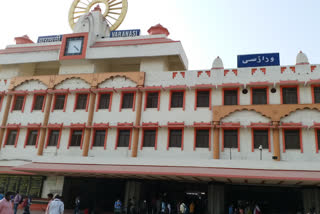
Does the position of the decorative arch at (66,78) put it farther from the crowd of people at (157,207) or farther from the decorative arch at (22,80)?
the crowd of people at (157,207)

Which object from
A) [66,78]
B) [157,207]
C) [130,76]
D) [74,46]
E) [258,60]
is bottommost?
[157,207]

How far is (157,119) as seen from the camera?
23422 mm

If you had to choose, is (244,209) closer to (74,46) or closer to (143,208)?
(143,208)

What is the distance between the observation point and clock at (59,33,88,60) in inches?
1063

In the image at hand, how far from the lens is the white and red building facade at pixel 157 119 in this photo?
20.1 m

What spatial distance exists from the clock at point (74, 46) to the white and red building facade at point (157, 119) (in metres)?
0.49

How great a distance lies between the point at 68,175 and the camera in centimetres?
2356

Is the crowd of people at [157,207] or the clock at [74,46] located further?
the clock at [74,46]

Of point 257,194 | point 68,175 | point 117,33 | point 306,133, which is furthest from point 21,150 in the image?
point 306,133

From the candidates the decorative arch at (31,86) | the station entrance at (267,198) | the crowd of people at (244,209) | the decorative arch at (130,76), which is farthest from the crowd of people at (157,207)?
the decorative arch at (31,86)

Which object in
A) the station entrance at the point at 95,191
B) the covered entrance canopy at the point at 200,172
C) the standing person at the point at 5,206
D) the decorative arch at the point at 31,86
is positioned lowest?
the standing person at the point at 5,206

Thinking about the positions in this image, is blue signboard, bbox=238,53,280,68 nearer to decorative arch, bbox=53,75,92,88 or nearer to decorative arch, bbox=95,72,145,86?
decorative arch, bbox=95,72,145,86

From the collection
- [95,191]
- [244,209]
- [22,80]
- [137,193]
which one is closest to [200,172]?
[244,209]

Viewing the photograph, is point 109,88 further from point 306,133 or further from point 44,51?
point 306,133
